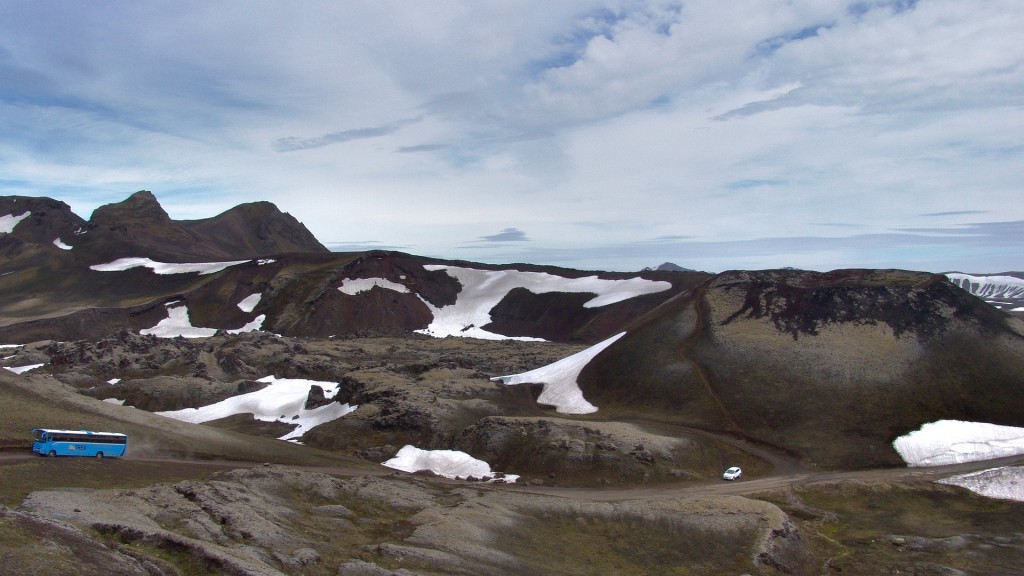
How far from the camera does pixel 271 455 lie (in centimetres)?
5184

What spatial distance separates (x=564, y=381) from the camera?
8050 centimetres

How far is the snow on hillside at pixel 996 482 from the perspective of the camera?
44.3 m

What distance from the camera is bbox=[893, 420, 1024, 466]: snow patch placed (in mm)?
52688

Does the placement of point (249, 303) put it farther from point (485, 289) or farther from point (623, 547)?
point (623, 547)

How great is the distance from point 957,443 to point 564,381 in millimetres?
40363

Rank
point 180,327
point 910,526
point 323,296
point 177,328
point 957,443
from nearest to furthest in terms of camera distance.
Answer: point 910,526 → point 957,443 → point 177,328 → point 180,327 → point 323,296

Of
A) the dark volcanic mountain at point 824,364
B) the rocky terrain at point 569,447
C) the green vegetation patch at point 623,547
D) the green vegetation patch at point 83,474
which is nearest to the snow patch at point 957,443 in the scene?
the dark volcanic mountain at point 824,364

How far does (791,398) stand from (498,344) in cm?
8645

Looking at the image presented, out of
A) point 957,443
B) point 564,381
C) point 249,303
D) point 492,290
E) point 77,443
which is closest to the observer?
point 77,443

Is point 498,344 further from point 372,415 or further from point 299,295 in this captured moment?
point 372,415

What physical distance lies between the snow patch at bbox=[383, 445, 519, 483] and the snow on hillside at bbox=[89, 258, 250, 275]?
14392 cm

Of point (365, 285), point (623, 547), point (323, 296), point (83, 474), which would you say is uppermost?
point (365, 285)

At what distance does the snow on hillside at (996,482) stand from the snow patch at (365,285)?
142 meters

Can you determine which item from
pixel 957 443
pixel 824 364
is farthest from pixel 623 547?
pixel 824 364
